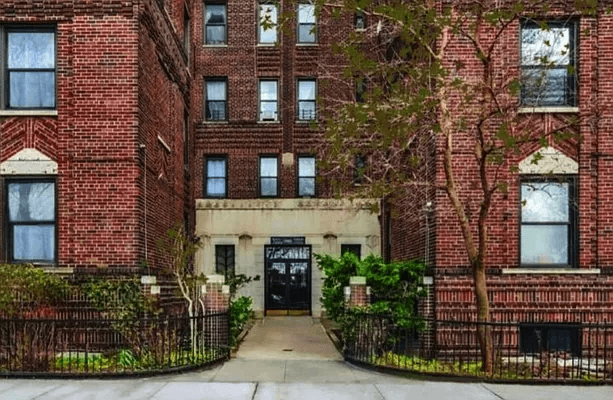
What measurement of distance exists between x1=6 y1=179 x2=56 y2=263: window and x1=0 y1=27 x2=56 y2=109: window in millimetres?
1762

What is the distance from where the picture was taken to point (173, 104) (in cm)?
1931

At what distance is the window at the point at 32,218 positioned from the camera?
46.0ft

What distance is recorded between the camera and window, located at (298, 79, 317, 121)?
27766 mm

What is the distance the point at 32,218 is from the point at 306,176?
49.1ft

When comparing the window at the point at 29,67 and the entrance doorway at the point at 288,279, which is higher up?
the window at the point at 29,67

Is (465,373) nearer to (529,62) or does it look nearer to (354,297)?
(354,297)

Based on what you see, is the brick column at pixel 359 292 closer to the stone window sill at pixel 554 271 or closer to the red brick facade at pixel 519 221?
the red brick facade at pixel 519 221

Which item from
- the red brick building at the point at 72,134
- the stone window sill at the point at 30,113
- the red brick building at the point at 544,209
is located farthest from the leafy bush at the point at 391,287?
the stone window sill at the point at 30,113

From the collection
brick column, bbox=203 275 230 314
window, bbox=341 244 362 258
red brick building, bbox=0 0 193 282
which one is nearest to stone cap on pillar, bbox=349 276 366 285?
brick column, bbox=203 275 230 314

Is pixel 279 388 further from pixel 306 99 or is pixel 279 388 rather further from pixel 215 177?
pixel 306 99

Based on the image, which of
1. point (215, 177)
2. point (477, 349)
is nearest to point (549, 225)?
point (477, 349)

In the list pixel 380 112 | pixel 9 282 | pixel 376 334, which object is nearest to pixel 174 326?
pixel 9 282

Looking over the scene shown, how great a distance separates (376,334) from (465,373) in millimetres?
2291

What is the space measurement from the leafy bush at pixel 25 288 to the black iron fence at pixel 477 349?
6160 mm
